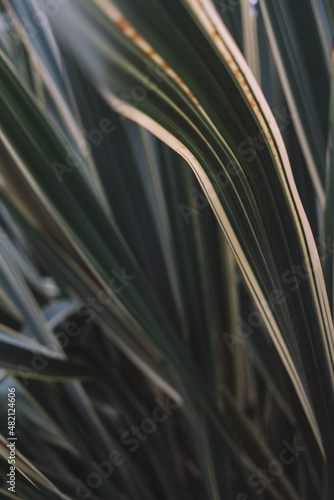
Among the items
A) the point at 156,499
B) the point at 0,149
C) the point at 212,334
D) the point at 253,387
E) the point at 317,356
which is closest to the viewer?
the point at 317,356

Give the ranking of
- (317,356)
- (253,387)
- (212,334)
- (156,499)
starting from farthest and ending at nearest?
(253,387) < (156,499) < (212,334) < (317,356)

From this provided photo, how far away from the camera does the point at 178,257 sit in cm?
56

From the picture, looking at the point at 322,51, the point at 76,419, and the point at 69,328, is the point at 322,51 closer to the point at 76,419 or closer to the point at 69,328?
the point at 69,328

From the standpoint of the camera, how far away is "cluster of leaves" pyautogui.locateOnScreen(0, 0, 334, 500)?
0.71ft

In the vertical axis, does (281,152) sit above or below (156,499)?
above

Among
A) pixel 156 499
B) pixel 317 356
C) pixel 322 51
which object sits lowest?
pixel 156 499

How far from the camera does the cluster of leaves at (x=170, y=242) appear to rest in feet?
0.71

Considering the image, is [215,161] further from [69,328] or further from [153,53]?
[69,328]

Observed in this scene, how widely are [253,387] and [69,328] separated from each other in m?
0.32

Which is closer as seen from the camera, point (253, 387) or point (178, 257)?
point (178, 257)

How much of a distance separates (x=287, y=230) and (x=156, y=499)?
0.52 meters

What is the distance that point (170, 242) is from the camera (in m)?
0.57

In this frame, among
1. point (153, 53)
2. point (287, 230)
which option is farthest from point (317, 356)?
point (153, 53)

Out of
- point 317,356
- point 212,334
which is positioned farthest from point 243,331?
point 317,356
